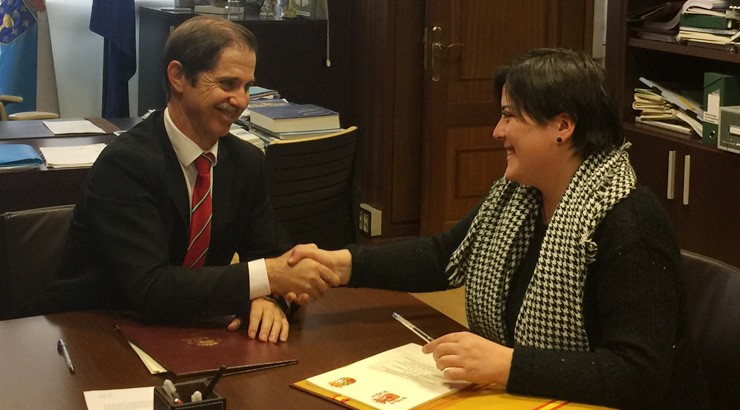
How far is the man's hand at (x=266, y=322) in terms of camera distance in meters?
1.84

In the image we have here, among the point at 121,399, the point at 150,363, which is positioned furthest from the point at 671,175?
the point at 121,399

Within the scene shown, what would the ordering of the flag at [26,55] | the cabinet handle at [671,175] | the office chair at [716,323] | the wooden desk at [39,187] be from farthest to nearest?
the flag at [26,55] < the cabinet handle at [671,175] < the wooden desk at [39,187] < the office chair at [716,323]

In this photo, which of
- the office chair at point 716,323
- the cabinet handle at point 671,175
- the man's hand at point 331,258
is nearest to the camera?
the office chair at point 716,323

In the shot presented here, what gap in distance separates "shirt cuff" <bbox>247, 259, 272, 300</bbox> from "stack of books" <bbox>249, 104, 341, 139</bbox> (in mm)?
1522

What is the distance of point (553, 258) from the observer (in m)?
1.74

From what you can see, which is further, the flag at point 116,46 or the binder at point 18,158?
the flag at point 116,46

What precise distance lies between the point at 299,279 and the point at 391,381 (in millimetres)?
438

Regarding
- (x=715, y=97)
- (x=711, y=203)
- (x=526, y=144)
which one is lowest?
(x=711, y=203)

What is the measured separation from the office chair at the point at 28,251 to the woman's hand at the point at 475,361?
101cm

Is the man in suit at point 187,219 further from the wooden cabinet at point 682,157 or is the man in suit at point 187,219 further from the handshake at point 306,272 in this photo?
the wooden cabinet at point 682,157

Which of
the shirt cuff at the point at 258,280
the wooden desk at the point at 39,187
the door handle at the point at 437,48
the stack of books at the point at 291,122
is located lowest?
the wooden desk at the point at 39,187

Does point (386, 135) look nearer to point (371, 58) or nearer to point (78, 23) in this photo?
point (371, 58)

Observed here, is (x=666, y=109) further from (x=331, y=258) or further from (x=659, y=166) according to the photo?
(x=331, y=258)

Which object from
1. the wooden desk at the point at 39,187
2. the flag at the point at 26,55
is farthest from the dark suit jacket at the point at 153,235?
the flag at the point at 26,55
